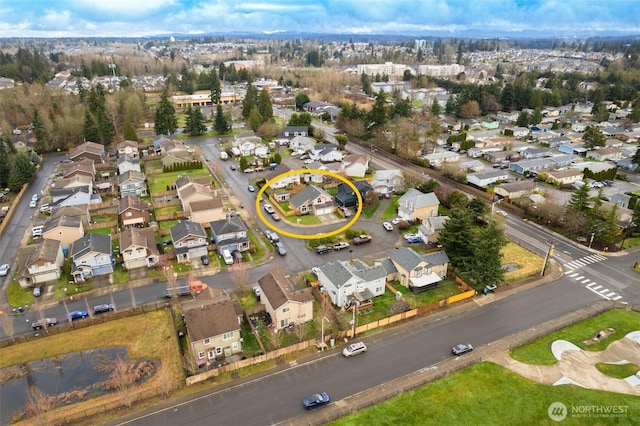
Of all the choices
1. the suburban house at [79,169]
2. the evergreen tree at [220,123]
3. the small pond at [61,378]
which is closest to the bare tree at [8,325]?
the small pond at [61,378]

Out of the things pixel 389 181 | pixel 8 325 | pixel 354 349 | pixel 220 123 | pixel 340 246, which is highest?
pixel 220 123

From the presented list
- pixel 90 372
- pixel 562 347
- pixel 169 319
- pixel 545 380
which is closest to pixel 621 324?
pixel 562 347

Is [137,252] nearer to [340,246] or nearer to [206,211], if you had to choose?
[206,211]

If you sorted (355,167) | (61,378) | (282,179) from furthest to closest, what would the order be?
(355,167)
(282,179)
(61,378)

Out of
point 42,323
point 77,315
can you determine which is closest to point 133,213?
point 77,315

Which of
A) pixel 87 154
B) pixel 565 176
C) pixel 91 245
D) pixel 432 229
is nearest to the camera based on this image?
pixel 91 245

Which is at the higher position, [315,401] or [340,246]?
[340,246]

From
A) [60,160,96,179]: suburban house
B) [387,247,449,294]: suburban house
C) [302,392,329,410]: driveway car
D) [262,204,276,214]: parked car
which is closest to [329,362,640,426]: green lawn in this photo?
[302,392,329,410]: driveway car

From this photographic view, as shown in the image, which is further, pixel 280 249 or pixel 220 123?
pixel 220 123
